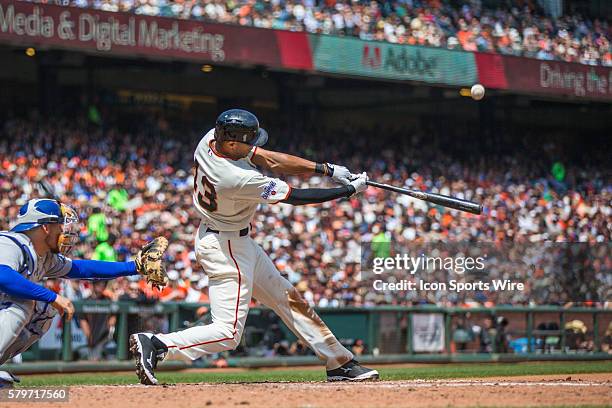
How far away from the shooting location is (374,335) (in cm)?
1352

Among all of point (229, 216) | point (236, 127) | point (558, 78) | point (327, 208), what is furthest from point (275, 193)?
point (558, 78)

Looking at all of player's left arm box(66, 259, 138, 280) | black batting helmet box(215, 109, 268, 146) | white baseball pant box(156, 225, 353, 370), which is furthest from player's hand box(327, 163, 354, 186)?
player's left arm box(66, 259, 138, 280)

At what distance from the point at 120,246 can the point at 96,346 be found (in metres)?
2.80

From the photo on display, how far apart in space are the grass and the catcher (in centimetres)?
229

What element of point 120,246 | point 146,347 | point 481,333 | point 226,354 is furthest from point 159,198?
point 146,347

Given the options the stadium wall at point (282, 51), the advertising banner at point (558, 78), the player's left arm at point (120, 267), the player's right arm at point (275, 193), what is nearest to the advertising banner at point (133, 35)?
the stadium wall at point (282, 51)

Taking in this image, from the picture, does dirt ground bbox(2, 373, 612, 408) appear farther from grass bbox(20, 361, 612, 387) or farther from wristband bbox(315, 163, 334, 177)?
grass bbox(20, 361, 612, 387)

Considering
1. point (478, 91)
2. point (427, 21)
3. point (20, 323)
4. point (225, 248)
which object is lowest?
point (20, 323)

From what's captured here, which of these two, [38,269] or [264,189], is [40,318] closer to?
[38,269]

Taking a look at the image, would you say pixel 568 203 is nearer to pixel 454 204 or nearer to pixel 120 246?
pixel 120 246

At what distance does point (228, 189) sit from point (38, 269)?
1266 millimetres

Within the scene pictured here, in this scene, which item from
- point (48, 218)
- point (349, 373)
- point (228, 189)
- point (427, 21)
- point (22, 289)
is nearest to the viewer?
point (22, 289)

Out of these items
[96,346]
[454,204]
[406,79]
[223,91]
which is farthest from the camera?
[223,91]

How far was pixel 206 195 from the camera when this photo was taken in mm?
6613
